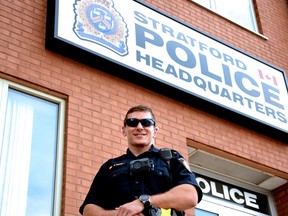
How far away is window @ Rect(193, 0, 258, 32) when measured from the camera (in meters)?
8.71

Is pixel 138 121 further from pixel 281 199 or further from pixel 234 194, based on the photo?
pixel 281 199

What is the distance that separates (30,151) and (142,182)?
2175 millimetres

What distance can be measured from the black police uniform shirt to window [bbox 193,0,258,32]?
5.28m

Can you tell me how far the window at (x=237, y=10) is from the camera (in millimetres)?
8711

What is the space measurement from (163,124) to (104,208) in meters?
2.99

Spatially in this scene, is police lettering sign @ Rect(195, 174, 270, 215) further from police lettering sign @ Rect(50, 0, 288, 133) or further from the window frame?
the window frame

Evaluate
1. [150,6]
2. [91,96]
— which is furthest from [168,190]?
[150,6]

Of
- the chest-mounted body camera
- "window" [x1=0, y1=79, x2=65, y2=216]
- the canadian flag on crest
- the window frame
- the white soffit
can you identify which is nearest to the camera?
the chest-mounted body camera

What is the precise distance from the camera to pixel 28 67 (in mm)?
5672

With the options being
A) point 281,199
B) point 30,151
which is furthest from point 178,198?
point 281,199

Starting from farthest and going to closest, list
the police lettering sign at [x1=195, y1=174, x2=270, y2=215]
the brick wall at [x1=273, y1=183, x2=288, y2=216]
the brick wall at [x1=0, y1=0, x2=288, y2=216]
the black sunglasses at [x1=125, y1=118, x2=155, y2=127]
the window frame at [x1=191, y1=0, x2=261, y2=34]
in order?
the window frame at [x1=191, y1=0, x2=261, y2=34], the brick wall at [x1=273, y1=183, x2=288, y2=216], the police lettering sign at [x1=195, y1=174, x2=270, y2=215], the brick wall at [x1=0, y1=0, x2=288, y2=216], the black sunglasses at [x1=125, y1=118, x2=155, y2=127]

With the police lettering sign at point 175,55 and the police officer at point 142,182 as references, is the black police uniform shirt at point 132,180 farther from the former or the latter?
the police lettering sign at point 175,55

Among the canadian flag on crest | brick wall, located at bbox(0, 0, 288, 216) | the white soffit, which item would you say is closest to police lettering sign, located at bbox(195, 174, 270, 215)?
the white soffit

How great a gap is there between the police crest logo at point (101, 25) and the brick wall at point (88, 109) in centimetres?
33
